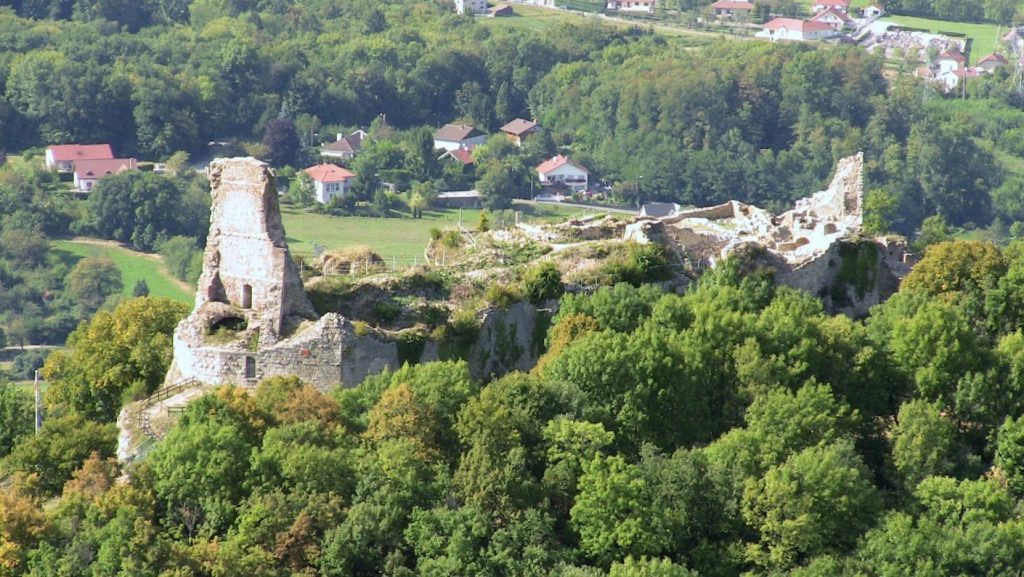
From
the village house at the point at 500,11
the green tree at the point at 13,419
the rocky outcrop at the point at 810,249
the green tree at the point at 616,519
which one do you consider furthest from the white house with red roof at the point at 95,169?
the green tree at the point at 616,519

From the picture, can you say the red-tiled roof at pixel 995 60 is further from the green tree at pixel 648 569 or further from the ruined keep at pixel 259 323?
the green tree at pixel 648 569

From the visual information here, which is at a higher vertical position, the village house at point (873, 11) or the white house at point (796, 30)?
the village house at point (873, 11)

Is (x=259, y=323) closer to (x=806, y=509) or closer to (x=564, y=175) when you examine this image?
(x=806, y=509)

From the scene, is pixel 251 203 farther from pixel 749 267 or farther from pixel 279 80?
pixel 279 80

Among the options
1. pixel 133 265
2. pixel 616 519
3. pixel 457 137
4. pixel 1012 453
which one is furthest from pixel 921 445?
pixel 457 137

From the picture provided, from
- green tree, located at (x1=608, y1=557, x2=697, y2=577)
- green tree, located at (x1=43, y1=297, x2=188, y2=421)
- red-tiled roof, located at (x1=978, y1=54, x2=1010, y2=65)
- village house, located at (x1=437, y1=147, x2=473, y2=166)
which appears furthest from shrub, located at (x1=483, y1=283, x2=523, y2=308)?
red-tiled roof, located at (x1=978, y1=54, x2=1010, y2=65)

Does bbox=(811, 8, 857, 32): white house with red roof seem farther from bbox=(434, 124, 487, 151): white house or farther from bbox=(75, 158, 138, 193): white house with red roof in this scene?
bbox=(75, 158, 138, 193): white house with red roof

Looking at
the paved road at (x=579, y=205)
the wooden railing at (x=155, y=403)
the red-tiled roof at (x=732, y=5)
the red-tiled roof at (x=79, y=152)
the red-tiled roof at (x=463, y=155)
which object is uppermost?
the wooden railing at (x=155, y=403)
